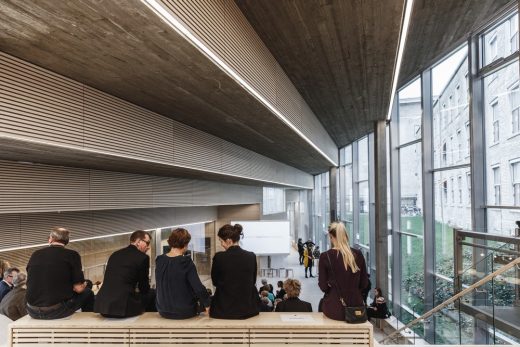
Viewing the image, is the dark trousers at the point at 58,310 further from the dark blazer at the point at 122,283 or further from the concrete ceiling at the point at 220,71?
the concrete ceiling at the point at 220,71

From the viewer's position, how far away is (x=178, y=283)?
411 cm

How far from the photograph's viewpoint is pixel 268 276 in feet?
62.2

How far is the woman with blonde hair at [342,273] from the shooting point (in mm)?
4008

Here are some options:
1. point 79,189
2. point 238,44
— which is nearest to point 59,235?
point 238,44

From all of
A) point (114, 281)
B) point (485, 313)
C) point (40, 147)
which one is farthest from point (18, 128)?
point (485, 313)

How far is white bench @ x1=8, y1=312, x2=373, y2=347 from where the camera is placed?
13.1 feet

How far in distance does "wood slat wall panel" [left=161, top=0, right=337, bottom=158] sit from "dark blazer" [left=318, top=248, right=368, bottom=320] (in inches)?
99.2

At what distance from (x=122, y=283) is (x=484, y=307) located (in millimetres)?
4730

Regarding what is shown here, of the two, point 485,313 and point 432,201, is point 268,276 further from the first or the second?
point 485,313

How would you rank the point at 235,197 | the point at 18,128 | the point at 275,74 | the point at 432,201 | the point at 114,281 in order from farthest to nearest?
the point at 235,197 < the point at 432,201 < the point at 275,74 < the point at 18,128 < the point at 114,281

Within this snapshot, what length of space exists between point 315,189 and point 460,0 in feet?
81.7

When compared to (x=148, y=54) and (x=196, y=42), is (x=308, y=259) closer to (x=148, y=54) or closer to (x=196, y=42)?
(x=148, y=54)

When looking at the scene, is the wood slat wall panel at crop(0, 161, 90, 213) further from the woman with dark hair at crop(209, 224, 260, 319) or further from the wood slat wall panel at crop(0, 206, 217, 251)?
the woman with dark hair at crop(209, 224, 260, 319)

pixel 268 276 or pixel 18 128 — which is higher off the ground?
pixel 18 128
